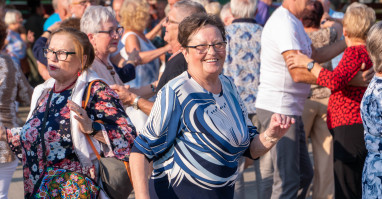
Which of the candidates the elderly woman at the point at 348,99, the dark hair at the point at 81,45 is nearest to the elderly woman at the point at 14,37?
the elderly woman at the point at 348,99

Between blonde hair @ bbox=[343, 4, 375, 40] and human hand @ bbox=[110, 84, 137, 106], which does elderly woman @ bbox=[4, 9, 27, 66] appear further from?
human hand @ bbox=[110, 84, 137, 106]

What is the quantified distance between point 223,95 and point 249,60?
2843mm

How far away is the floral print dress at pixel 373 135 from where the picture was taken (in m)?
3.84

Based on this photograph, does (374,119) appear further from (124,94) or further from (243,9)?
(243,9)

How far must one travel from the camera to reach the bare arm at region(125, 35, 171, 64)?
6.21 metres

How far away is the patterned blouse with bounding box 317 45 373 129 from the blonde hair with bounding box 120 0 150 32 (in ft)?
8.00

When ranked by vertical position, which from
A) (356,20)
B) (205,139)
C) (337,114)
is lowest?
(337,114)

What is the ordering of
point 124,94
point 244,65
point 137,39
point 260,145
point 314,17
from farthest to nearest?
point 137,39 → point 314,17 → point 244,65 → point 124,94 → point 260,145

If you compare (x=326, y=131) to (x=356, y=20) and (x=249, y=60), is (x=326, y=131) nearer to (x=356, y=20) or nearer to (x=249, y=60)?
(x=249, y=60)

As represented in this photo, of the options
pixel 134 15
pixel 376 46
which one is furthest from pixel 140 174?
pixel 134 15

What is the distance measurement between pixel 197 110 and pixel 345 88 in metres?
2.23

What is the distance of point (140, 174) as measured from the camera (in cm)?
312

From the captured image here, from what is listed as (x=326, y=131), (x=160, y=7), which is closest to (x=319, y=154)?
(x=326, y=131)

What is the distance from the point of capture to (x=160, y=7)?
11625mm
